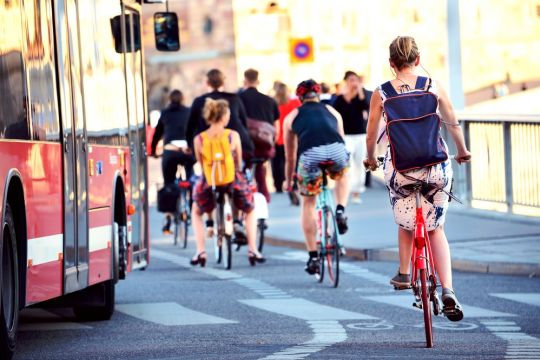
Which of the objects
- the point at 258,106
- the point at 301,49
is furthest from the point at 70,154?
the point at 301,49

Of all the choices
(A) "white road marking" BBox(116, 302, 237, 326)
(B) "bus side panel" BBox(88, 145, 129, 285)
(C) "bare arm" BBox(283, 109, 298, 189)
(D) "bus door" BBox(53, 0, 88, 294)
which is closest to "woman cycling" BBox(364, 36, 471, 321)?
(D) "bus door" BBox(53, 0, 88, 294)

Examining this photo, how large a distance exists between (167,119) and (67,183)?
36.7 ft

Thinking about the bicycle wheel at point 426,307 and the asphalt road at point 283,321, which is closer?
the bicycle wheel at point 426,307

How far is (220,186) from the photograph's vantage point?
18.1 m

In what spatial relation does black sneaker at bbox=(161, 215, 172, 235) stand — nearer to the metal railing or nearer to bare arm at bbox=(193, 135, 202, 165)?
the metal railing

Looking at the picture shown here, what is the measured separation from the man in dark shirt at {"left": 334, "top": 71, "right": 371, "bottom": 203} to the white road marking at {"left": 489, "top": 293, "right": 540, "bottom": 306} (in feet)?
40.4

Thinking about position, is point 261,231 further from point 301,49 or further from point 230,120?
point 301,49

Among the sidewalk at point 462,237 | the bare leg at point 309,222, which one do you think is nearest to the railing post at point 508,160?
the sidewalk at point 462,237

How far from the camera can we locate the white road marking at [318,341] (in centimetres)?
1003

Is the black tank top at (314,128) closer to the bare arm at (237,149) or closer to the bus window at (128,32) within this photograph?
the bus window at (128,32)

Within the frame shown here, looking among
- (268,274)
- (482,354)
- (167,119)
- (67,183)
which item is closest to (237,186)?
(268,274)

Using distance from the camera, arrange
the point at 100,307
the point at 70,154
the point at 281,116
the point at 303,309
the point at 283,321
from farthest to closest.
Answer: the point at 281,116, the point at 303,309, the point at 100,307, the point at 283,321, the point at 70,154

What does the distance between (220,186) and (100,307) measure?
5251mm

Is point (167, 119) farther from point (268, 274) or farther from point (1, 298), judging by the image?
point (1, 298)
